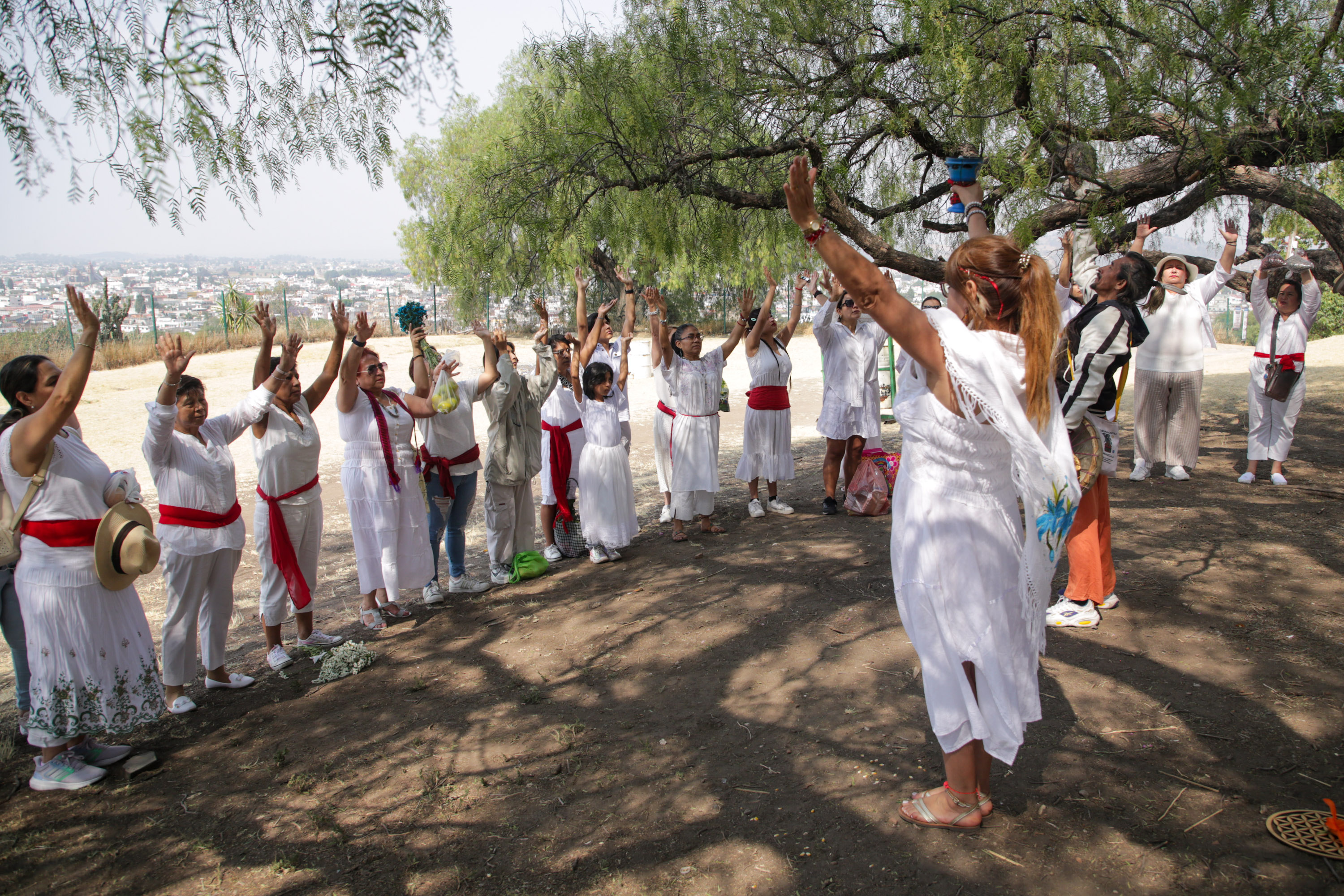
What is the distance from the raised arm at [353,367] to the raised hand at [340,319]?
76 mm

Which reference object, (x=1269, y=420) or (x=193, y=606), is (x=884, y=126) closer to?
(x=1269, y=420)

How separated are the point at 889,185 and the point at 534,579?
169 inches

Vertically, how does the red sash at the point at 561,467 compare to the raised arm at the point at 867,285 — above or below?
below

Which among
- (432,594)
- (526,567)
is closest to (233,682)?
(432,594)

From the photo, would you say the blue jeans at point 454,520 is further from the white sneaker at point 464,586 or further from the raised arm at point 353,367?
the raised arm at point 353,367

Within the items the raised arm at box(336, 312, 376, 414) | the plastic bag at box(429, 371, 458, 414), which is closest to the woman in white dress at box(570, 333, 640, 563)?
the plastic bag at box(429, 371, 458, 414)

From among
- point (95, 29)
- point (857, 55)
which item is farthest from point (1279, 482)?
A: point (95, 29)

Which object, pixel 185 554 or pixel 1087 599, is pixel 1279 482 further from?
pixel 185 554

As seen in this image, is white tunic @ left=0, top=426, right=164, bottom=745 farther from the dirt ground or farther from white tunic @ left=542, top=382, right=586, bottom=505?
white tunic @ left=542, top=382, right=586, bottom=505

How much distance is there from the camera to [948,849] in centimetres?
284

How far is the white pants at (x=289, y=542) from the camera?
4.85 meters

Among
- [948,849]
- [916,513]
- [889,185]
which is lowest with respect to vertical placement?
[948,849]

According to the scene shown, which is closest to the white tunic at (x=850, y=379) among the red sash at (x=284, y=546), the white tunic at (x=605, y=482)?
the white tunic at (x=605, y=482)

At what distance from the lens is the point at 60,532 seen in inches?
144
